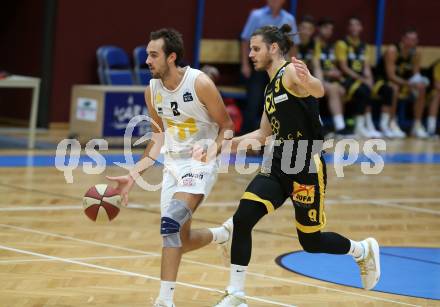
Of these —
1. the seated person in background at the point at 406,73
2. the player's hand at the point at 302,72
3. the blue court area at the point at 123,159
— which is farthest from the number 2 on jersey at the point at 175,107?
the seated person in background at the point at 406,73

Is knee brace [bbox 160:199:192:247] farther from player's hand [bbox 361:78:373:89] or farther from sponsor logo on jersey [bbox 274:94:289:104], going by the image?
player's hand [bbox 361:78:373:89]

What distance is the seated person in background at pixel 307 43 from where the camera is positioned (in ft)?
56.6

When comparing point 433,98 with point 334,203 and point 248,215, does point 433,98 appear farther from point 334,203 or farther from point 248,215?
point 248,215

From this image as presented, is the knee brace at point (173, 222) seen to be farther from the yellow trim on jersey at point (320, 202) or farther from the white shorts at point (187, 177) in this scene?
the yellow trim on jersey at point (320, 202)

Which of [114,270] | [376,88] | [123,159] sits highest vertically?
[376,88]

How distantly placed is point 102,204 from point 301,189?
1358mm

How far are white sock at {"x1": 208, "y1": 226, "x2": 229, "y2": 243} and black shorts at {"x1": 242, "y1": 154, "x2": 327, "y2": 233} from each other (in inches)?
30.9

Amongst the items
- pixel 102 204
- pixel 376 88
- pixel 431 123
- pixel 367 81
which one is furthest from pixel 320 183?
pixel 431 123

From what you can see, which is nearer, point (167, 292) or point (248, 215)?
point (167, 292)

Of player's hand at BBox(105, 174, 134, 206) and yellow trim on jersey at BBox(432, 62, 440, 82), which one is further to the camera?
yellow trim on jersey at BBox(432, 62, 440, 82)

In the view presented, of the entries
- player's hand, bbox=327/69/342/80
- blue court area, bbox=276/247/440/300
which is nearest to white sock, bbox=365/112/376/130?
player's hand, bbox=327/69/342/80

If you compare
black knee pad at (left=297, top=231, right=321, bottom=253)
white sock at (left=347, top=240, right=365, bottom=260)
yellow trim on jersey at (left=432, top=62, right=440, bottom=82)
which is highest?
yellow trim on jersey at (left=432, top=62, right=440, bottom=82)

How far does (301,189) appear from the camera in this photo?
6.93m

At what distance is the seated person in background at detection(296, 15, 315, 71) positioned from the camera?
17.2m
